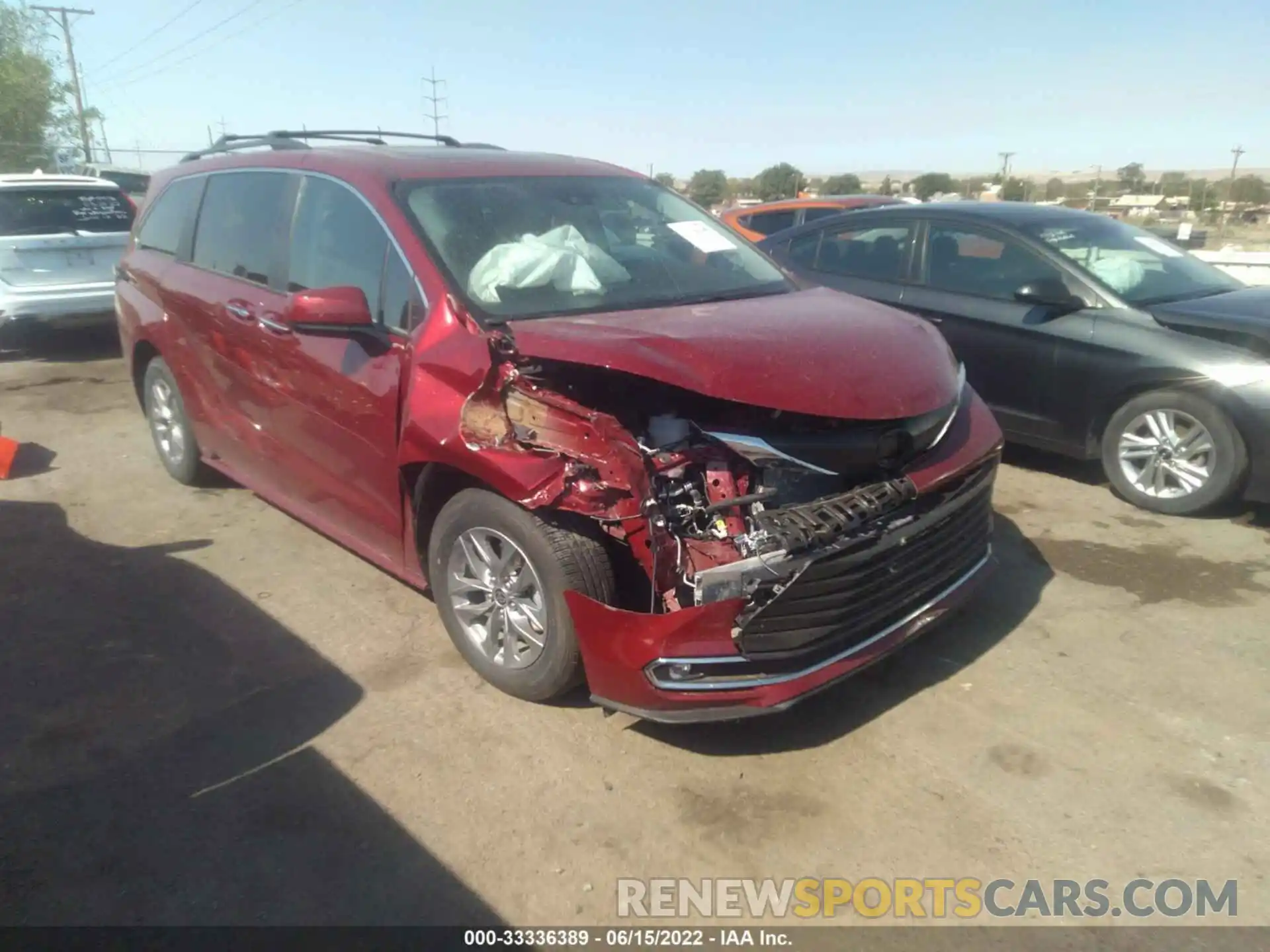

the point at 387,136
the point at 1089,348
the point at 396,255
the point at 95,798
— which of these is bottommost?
the point at 95,798

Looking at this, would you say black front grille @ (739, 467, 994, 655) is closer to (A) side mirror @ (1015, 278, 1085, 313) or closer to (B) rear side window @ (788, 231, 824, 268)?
(A) side mirror @ (1015, 278, 1085, 313)

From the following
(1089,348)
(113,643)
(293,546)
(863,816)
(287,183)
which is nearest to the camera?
(863,816)

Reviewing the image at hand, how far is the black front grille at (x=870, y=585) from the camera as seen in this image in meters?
2.87

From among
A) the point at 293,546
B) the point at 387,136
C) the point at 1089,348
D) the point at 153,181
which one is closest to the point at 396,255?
the point at 293,546

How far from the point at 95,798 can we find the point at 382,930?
1185 millimetres

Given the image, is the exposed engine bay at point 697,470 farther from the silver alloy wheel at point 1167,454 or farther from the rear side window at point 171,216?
the rear side window at point 171,216

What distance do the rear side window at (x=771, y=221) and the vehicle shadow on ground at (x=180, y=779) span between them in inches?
304

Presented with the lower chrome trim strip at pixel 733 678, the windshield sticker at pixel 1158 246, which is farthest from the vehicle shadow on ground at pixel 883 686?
the windshield sticker at pixel 1158 246

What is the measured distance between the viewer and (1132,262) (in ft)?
18.9

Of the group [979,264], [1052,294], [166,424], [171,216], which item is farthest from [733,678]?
[171,216]

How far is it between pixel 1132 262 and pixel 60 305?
9060 millimetres

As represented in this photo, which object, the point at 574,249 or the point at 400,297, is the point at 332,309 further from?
the point at 574,249

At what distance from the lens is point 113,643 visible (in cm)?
393

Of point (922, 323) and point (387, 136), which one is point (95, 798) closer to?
point (922, 323)
